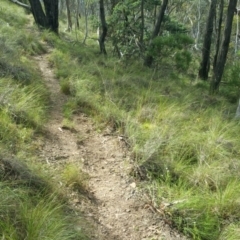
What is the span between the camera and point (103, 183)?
3494 mm

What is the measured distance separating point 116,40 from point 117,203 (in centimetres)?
1043

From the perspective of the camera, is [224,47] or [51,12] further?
[51,12]

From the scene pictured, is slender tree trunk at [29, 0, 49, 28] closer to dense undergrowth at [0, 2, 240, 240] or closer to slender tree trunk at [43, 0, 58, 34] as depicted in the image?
slender tree trunk at [43, 0, 58, 34]

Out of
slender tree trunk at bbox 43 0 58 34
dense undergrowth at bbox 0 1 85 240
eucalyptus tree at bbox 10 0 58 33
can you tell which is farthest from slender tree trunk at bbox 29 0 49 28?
dense undergrowth at bbox 0 1 85 240

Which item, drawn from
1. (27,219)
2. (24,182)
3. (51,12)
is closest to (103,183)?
(24,182)

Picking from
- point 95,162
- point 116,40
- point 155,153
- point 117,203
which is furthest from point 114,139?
point 116,40

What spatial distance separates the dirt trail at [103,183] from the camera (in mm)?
2850

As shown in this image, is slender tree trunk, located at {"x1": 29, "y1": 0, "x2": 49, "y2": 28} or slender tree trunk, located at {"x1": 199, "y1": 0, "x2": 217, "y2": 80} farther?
slender tree trunk, located at {"x1": 29, "y1": 0, "x2": 49, "y2": 28}

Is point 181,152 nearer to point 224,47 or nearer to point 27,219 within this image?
point 27,219

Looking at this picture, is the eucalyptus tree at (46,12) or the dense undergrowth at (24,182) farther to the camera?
the eucalyptus tree at (46,12)

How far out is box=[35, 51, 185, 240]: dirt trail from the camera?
2.85m

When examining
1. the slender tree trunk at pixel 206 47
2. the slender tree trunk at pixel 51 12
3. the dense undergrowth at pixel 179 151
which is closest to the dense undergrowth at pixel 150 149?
the dense undergrowth at pixel 179 151

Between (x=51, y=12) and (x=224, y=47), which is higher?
(x=51, y=12)

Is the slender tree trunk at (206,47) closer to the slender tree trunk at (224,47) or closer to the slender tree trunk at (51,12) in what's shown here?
the slender tree trunk at (224,47)
